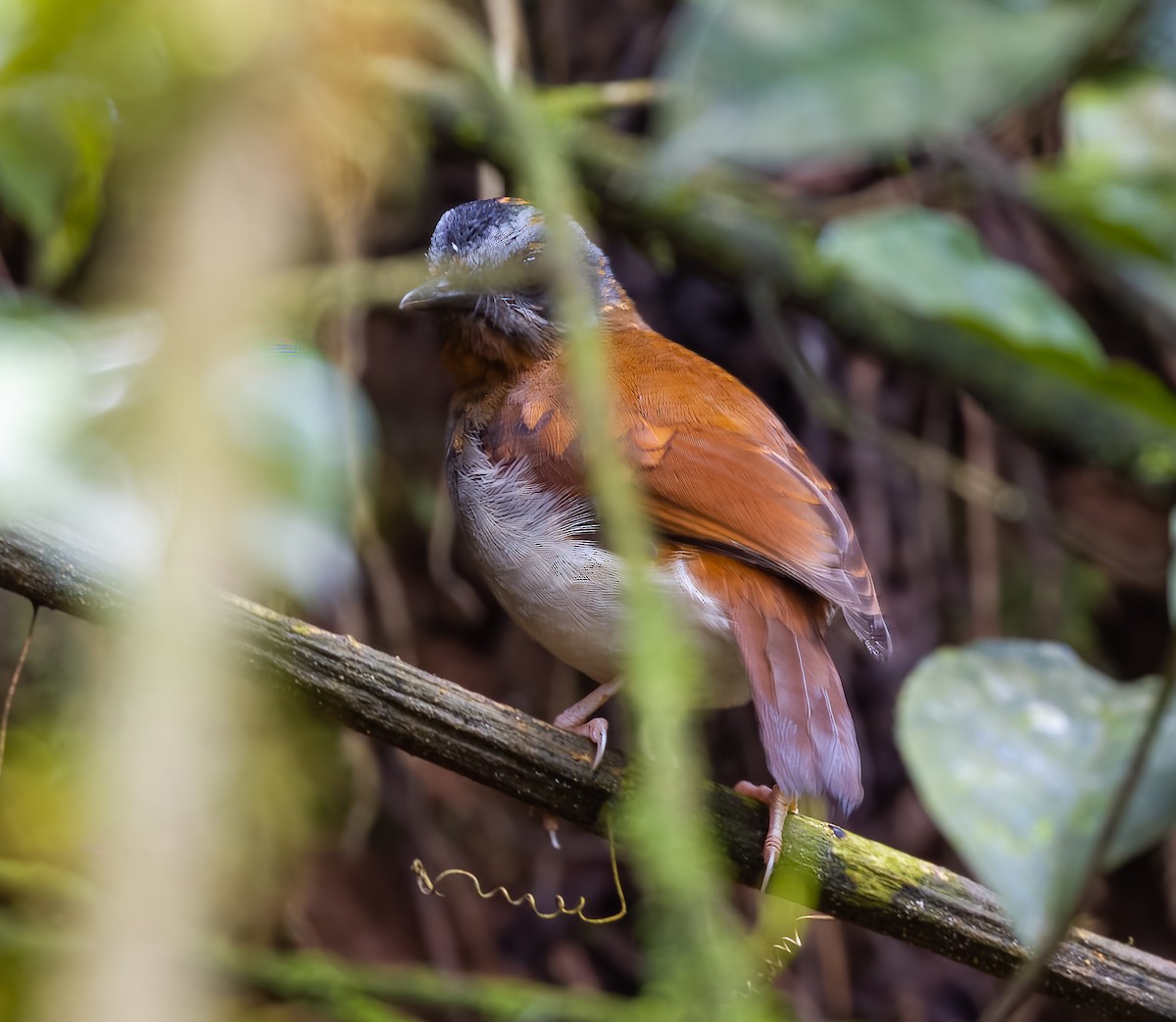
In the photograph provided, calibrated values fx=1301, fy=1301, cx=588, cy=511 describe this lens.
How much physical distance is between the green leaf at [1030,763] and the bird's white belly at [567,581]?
460 mm

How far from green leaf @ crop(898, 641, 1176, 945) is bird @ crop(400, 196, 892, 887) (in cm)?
25

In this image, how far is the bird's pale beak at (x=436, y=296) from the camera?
246 cm

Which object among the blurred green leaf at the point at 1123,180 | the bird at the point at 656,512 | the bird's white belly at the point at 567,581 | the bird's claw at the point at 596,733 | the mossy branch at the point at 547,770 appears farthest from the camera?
the bird's white belly at the point at 567,581

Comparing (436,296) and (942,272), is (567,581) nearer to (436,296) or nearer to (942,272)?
(436,296)

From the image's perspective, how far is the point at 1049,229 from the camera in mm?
3865

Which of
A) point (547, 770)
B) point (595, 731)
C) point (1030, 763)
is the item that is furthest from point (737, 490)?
point (1030, 763)

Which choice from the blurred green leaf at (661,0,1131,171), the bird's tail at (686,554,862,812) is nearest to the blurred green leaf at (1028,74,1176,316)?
the blurred green leaf at (661,0,1131,171)

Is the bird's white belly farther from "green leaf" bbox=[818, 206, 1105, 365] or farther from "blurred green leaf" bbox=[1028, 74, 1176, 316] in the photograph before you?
"blurred green leaf" bbox=[1028, 74, 1176, 316]

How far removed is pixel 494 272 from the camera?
2.42 m

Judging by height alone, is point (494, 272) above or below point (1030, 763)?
above

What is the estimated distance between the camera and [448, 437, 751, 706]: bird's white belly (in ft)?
7.11

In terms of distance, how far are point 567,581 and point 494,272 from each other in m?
0.61

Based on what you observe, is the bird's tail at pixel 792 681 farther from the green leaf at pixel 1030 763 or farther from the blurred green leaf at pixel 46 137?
the blurred green leaf at pixel 46 137

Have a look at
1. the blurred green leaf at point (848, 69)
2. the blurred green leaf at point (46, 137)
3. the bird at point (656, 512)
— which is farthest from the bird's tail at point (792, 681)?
the blurred green leaf at point (46, 137)
